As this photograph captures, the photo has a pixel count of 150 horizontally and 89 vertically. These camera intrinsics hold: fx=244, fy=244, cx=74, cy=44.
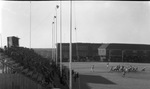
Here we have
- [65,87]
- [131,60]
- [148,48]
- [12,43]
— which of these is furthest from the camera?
[148,48]

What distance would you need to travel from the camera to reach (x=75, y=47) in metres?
90.9

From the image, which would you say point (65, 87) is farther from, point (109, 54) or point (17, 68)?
point (109, 54)

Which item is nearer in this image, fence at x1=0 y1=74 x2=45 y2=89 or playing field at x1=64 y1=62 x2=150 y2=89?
fence at x1=0 y1=74 x2=45 y2=89

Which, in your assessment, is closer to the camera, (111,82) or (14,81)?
(14,81)

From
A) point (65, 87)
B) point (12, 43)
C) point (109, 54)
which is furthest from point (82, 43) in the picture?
point (65, 87)

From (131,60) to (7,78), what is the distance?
2965 inches

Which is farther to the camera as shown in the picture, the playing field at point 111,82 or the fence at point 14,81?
the playing field at point 111,82

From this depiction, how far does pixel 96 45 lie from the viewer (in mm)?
95562

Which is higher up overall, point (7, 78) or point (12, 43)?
point (12, 43)

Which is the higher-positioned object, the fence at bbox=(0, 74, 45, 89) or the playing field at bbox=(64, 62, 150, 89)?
the fence at bbox=(0, 74, 45, 89)

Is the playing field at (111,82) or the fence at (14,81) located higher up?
the fence at (14,81)

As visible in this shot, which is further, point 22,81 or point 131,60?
point 131,60

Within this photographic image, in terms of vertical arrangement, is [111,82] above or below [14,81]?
below

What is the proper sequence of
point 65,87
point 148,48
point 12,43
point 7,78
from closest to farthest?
point 7,78 → point 65,87 → point 12,43 → point 148,48
